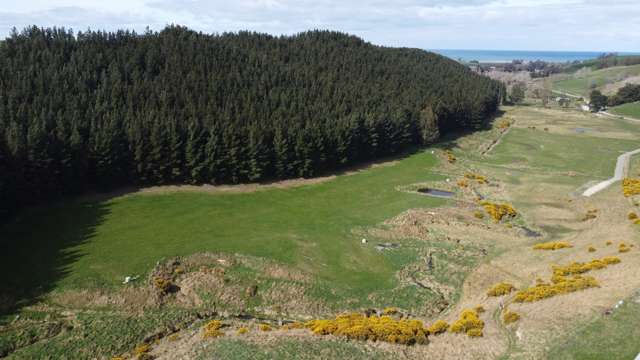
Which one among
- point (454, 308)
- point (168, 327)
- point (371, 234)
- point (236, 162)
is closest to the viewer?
point (168, 327)

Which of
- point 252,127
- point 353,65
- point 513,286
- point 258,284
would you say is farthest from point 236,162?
point 353,65

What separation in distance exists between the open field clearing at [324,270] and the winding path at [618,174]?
2160 millimetres

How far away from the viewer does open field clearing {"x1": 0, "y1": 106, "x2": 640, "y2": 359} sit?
35312 millimetres

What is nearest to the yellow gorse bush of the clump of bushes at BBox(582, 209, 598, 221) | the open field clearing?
the open field clearing

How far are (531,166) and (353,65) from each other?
79.5 metres

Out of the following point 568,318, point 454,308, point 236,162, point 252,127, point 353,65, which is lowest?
point 454,308

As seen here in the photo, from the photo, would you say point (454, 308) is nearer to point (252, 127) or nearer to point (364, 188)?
point (364, 188)

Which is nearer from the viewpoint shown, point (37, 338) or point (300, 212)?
point (37, 338)

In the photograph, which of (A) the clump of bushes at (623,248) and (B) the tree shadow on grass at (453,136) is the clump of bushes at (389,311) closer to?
(A) the clump of bushes at (623,248)

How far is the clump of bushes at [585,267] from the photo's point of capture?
157 feet

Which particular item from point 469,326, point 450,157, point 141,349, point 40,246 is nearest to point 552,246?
point 469,326

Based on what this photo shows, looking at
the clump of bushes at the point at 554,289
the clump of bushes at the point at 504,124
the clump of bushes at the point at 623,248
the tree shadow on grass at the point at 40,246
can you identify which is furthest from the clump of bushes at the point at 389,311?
the clump of bushes at the point at 504,124

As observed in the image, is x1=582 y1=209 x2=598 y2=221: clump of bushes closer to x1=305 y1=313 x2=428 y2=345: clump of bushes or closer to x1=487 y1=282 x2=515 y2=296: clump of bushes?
x1=487 y1=282 x2=515 y2=296: clump of bushes

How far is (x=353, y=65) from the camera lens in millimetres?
165500
